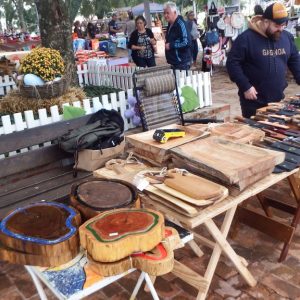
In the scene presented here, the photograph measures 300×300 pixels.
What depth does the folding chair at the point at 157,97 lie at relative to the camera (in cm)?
421

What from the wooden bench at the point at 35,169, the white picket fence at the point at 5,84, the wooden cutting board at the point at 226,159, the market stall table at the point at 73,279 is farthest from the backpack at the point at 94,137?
the white picket fence at the point at 5,84

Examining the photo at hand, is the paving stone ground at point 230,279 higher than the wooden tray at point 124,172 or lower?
lower

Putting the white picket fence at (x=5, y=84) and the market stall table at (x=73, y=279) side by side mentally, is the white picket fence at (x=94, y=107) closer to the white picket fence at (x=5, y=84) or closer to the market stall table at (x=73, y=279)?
the market stall table at (x=73, y=279)

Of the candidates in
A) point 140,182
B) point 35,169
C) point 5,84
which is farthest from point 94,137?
point 5,84

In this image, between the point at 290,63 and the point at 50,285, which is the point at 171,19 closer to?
the point at 290,63

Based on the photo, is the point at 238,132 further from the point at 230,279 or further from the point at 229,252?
the point at 230,279

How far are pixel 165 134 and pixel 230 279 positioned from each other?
111 centimetres

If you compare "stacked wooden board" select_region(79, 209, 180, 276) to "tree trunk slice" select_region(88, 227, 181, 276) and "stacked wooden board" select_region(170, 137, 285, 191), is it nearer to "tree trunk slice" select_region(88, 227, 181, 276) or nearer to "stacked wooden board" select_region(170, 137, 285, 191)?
"tree trunk slice" select_region(88, 227, 181, 276)

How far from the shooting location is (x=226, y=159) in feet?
7.42

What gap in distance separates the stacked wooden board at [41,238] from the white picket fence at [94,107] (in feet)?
8.00

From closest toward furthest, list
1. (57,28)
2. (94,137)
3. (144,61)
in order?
(94,137) < (57,28) < (144,61)

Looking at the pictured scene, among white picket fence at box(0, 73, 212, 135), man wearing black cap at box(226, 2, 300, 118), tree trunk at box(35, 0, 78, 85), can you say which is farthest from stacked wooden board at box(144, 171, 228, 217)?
tree trunk at box(35, 0, 78, 85)

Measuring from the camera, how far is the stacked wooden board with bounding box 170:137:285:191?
2121mm

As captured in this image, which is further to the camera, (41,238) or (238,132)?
(238,132)
